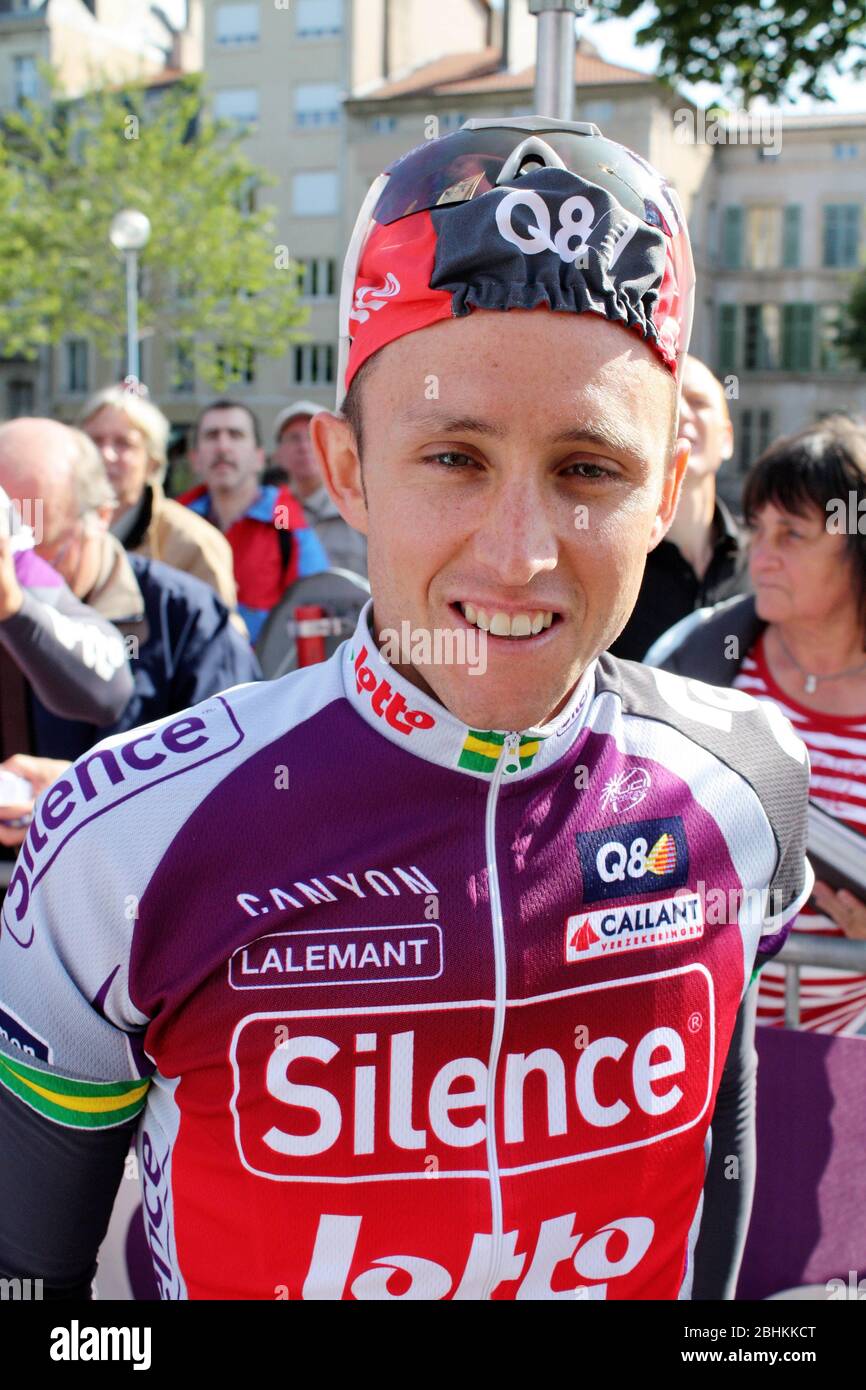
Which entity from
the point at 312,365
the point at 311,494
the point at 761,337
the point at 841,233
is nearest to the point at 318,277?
the point at 312,365

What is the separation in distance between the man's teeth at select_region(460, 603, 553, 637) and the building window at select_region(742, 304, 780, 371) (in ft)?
162

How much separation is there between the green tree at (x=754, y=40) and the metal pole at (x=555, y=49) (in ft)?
27.1

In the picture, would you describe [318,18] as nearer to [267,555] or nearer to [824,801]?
[267,555]

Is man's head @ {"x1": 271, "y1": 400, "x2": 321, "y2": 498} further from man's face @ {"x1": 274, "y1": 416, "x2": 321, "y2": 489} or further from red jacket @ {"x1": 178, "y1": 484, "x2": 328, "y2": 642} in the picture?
red jacket @ {"x1": 178, "y1": 484, "x2": 328, "y2": 642}

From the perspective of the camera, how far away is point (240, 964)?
136cm

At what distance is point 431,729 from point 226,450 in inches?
202

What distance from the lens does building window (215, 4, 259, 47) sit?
1822 inches

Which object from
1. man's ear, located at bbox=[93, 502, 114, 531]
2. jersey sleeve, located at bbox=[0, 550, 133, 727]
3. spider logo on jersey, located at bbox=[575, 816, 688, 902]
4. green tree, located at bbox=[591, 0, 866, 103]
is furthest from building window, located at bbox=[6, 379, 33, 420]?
spider logo on jersey, located at bbox=[575, 816, 688, 902]

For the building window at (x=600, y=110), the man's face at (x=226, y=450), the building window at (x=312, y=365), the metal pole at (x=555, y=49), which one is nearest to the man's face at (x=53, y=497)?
the metal pole at (x=555, y=49)

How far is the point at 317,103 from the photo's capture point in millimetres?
45750

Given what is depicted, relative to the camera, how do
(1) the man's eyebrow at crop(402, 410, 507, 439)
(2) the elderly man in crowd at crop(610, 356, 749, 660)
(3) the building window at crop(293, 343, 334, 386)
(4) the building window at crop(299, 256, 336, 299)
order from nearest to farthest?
1. (1) the man's eyebrow at crop(402, 410, 507, 439)
2. (2) the elderly man in crowd at crop(610, 356, 749, 660)
3. (4) the building window at crop(299, 256, 336, 299)
4. (3) the building window at crop(293, 343, 334, 386)

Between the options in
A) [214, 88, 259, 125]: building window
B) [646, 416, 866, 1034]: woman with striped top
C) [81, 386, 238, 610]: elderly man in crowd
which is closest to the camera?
[646, 416, 866, 1034]: woman with striped top

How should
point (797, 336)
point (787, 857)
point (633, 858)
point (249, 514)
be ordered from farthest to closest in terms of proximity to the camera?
1. point (797, 336)
2. point (249, 514)
3. point (787, 857)
4. point (633, 858)

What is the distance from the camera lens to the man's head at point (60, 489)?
3273 mm
